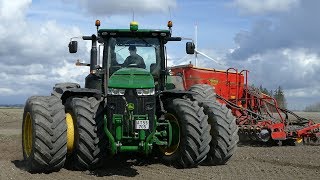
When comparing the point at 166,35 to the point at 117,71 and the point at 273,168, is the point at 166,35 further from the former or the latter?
the point at 273,168

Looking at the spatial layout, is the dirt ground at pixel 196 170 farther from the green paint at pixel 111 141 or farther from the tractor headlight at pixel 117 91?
the tractor headlight at pixel 117 91

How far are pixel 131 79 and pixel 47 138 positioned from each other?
1.76 meters

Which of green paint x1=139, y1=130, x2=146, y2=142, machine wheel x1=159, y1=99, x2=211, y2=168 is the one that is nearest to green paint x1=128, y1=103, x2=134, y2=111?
green paint x1=139, y1=130, x2=146, y2=142

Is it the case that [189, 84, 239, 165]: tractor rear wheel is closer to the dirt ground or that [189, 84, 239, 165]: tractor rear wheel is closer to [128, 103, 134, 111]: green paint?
the dirt ground

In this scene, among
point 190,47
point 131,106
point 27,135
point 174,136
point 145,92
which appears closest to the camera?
point 131,106

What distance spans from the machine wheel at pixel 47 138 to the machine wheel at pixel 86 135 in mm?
236

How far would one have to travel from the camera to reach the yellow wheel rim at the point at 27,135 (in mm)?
9163

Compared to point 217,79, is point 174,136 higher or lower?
lower

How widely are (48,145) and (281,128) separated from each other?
27.5 ft

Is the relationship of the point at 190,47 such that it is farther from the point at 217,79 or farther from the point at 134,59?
the point at 217,79

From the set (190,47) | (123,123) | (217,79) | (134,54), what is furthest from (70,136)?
(217,79)

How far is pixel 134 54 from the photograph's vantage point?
980 centimetres

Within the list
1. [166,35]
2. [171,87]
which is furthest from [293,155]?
[166,35]

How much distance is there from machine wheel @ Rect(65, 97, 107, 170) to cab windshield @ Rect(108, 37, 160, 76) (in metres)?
1.29
